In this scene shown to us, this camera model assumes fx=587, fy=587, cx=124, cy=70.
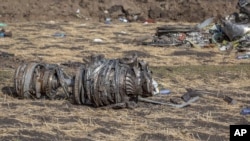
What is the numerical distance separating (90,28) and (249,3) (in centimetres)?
465

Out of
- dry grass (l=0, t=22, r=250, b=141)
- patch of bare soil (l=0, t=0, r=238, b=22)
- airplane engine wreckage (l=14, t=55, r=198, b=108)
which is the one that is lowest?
dry grass (l=0, t=22, r=250, b=141)

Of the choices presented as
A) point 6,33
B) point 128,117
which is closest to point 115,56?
point 6,33

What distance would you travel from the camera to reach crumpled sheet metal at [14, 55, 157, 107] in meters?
Result: 6.60

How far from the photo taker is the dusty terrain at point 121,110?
580 centimetres

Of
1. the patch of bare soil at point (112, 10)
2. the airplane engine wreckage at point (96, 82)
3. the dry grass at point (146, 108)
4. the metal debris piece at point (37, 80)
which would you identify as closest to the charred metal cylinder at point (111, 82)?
the airplane engine wreckage at point (96, 82)

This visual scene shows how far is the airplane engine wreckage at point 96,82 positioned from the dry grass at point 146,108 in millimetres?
115

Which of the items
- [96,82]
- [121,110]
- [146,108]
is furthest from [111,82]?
[146,108]

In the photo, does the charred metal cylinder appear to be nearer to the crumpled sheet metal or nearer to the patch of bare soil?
the crumpled sheet metal

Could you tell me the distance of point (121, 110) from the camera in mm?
6633

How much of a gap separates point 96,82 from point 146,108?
0.66 metres

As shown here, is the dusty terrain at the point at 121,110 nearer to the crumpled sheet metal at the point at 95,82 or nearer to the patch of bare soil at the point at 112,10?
the crumpled sheet metal at the point at 95,82

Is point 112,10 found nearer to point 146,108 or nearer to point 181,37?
point 181,37

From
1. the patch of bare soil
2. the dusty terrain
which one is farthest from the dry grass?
the patch of bare soil

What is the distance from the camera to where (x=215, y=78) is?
8625 millimetres
